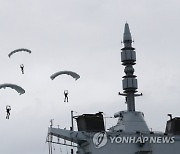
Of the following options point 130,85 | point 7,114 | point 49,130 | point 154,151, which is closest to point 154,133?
point 154,151

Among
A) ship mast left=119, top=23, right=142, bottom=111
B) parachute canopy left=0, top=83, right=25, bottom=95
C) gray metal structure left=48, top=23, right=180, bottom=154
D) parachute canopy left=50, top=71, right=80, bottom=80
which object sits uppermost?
ship mast left=119, top=23, right=142, bottom=111

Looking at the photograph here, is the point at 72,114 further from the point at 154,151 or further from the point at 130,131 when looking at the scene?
the point at 154,151

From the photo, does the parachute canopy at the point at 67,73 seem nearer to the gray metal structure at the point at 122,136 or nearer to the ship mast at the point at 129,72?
the gray metal structure at the point at 122,136

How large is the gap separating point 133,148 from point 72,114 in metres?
10.5

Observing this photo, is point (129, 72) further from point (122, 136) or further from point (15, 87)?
point (15, 87)

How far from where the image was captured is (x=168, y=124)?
69500 millimetres

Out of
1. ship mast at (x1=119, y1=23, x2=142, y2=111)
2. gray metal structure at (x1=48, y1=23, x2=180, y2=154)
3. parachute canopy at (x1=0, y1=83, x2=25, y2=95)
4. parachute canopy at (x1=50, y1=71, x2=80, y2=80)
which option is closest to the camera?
parachute canopy at (x1=0, y1=83, x2=25, y2=95)

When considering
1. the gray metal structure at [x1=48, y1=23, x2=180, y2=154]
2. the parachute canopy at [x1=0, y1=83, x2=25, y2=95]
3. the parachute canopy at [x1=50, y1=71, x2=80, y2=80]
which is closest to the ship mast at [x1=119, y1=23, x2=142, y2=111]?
the gray metal structure at [x1=48, y1=23, x2=180, y2=154]

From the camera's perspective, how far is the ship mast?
72.3 m

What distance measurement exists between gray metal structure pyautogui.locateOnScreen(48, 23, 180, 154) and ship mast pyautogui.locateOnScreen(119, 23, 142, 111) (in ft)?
11.4

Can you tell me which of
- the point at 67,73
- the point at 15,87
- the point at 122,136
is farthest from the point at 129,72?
the point at 15,87

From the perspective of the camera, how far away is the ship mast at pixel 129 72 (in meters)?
72.3

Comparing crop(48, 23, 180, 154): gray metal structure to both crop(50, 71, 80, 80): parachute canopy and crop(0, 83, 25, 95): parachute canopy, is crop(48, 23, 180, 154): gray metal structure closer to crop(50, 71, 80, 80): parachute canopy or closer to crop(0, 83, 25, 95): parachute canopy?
crop(50, 71, 80, 80): parachute canopy

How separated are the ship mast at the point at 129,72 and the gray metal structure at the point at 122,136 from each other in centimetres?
348
